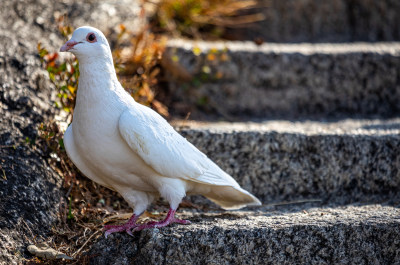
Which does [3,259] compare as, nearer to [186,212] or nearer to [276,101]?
[186,212]

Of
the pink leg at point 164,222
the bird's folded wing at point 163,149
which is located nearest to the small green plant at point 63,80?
the bird's folded wing at point 163,149

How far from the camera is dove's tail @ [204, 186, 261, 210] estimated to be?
114 inches

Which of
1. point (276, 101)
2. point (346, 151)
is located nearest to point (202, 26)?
point (276, 101)

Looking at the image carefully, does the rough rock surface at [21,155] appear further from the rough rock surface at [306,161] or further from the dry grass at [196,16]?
the dry grass at [196,16]

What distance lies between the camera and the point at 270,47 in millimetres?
4824

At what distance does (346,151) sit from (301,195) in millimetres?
463

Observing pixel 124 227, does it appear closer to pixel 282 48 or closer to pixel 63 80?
pixel 63 80

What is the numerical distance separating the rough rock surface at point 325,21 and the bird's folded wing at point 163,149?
11.4 feet

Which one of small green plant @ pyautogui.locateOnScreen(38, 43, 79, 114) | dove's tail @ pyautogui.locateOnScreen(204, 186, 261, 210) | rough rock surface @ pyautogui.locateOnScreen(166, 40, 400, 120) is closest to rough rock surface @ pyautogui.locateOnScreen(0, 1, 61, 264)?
small green plant @ pyautogui.locateOnScreen(38, 43, 79, 114)

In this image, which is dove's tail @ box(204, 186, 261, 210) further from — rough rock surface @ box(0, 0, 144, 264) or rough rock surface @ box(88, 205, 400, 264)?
rough rock surface @ box(0, 0, 144, 264)

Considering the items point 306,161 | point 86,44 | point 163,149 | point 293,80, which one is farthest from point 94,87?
point 293,80

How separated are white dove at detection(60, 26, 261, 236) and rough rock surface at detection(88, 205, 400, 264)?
12 centimetres

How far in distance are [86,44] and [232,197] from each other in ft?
4.24

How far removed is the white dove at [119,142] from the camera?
253 cm
